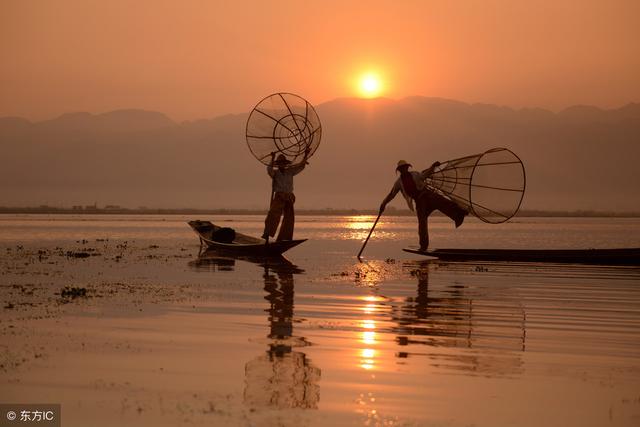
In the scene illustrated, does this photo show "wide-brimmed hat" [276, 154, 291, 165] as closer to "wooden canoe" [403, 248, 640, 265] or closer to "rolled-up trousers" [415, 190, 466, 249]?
"rolled-up trousers" [415, 190, 466, 249]

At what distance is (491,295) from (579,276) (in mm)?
5697

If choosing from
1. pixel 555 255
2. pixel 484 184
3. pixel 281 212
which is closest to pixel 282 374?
pixel 281 212

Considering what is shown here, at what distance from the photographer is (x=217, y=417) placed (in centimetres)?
808

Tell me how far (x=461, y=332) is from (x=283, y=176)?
1650cm

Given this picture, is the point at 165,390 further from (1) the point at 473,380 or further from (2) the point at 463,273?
(2) the point at 463,273

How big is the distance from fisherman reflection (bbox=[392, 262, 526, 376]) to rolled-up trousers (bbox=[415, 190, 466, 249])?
34.9ft

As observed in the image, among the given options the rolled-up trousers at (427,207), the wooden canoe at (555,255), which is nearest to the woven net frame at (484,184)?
the rolled-up trousers at (427,207)

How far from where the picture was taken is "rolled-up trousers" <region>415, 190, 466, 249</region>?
96.4ft

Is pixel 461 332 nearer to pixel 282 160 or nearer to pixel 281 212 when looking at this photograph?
pixel 282 160

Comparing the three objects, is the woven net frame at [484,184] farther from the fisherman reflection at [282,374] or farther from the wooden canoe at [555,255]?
the fisherman reflection at [282,374]

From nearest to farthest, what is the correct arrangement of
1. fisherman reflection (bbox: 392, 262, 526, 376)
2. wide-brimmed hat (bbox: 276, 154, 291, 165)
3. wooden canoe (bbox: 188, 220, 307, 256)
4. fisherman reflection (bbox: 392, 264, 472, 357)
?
fisherman reflection (bbox: 392, 262, 526, 376) < fisherman reflection (bbox: 392, 264, 472, 357) < wooden canoe (bbox: 188, 220, 307, 256) < wide-brimmed hat (bbox: 276, 154, 291, 165)

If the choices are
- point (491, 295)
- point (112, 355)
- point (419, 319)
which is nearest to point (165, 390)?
point (112, 355)

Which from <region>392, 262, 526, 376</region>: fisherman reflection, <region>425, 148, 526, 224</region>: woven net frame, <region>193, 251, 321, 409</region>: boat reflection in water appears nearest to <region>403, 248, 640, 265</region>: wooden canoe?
<region>425, 148, 526, 224</region>: woven net frame

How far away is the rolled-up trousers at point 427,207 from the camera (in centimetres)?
2939
